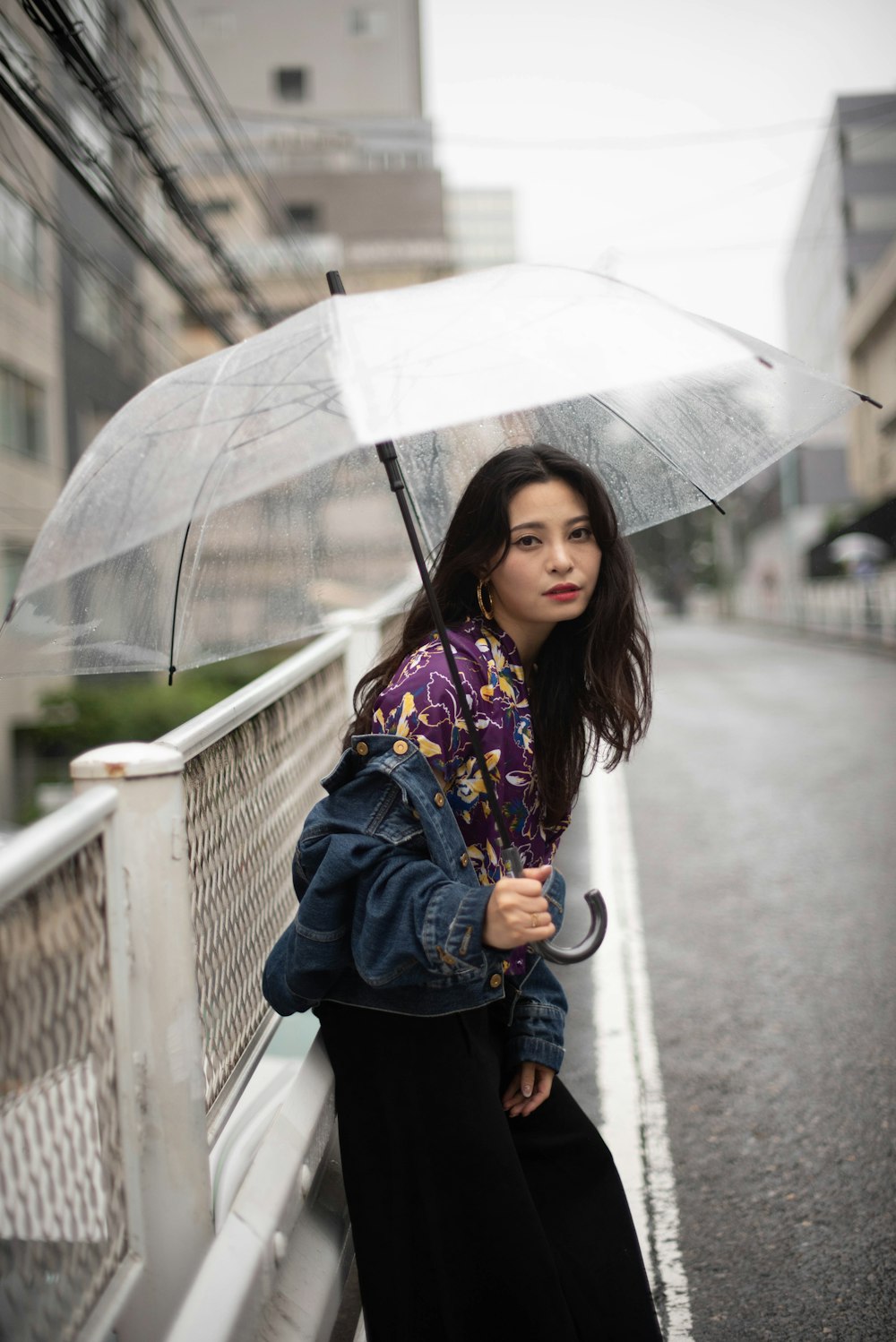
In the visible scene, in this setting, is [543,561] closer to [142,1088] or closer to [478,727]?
[478,727]

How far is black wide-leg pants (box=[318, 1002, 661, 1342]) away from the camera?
1962mm

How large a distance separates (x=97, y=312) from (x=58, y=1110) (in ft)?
83.2

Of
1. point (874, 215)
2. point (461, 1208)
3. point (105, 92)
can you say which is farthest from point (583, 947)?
point (874, 215)

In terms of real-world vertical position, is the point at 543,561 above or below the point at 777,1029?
above

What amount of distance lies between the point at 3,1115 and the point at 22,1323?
255mm

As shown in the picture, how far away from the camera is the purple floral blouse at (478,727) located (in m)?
2.05

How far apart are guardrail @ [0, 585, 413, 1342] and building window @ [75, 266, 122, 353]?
2259 centimetres

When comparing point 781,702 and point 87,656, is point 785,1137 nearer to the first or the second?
point 87,656

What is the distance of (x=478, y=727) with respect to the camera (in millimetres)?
2160

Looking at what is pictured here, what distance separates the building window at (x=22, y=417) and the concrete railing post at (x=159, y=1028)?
18859mm

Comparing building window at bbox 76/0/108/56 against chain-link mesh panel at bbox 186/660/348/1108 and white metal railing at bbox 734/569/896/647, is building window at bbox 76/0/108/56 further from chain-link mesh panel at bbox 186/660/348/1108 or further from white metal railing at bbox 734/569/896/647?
white metal railing at bbox 734/569/896/647

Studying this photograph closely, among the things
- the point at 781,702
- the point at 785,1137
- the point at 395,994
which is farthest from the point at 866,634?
the point at 395,994

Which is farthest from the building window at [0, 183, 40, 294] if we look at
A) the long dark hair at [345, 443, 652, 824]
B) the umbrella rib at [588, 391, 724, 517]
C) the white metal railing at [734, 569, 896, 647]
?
the long dark hair at [345, 443, 652, 824]

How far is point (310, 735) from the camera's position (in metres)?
3.73
